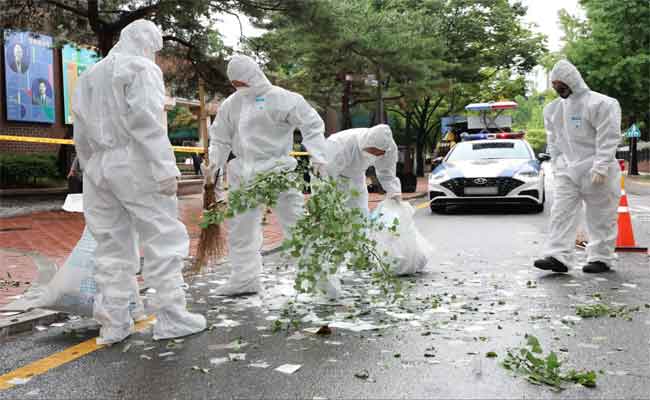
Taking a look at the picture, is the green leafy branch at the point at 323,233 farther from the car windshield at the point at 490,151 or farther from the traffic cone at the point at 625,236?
the car windshield at the point at 490,151

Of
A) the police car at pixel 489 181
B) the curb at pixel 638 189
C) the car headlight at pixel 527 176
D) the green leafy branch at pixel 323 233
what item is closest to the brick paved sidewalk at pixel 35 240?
the green leafy branch at pixel 323 233

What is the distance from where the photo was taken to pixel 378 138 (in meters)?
6.34

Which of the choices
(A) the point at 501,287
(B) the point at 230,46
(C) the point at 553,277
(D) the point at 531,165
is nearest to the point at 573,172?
(C) the point at 553,277

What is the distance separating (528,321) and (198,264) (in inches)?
103

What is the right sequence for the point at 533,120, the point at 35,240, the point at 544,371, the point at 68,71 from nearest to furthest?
1. the point at 544,371
2. the point at 35,240
3. the point at 68,71
4. the point at 533,120

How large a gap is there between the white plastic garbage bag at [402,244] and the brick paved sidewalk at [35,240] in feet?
4.46

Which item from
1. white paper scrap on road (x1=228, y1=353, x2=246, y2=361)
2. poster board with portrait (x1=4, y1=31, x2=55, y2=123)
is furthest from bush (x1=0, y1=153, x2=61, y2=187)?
white paper scrap on road (x1=228, y1=353, x2=246, y2=361)

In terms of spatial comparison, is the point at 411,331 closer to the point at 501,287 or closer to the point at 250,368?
the point at 250,368

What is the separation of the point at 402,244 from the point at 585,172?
188 centimetres

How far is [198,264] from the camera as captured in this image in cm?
566

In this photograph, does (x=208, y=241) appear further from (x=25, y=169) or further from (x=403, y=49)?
(x=403, y=49)

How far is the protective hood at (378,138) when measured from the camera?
634cm

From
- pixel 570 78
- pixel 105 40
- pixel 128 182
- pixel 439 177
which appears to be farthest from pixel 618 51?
pixel 128 182

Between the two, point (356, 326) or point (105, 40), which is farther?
point (105, 40)
